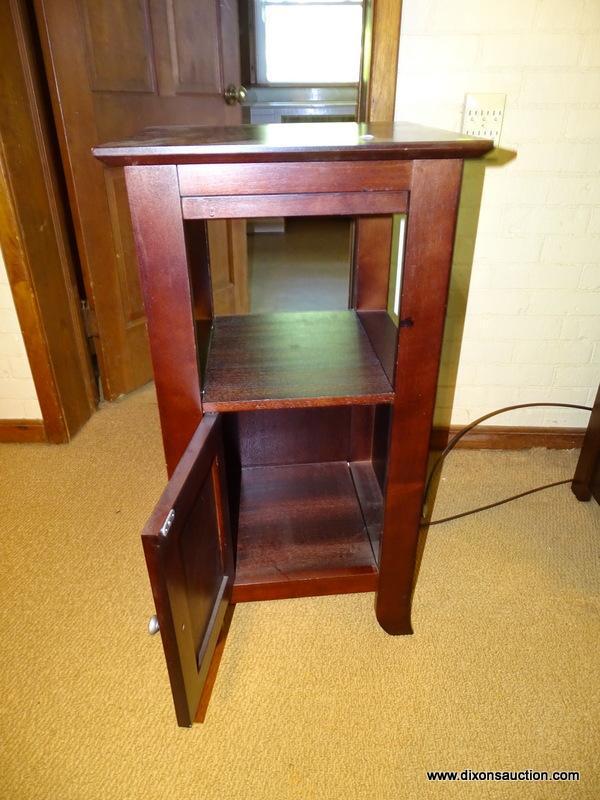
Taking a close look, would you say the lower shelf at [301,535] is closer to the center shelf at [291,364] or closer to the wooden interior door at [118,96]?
the center shelf at [291,364]

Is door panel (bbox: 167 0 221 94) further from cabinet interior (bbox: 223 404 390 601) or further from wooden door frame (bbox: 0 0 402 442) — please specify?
cabinet interior (bbox: 223 404 390 601)

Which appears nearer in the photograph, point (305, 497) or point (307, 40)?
point (305, 497)

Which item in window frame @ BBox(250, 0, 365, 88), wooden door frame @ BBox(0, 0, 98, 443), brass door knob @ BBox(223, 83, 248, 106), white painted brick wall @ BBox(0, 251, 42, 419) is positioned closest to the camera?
wooden door frame @ BBox(0, 0, 98, 443)

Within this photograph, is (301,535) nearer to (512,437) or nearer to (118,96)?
(512,437)

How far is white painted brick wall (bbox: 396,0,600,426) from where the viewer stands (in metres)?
1.35

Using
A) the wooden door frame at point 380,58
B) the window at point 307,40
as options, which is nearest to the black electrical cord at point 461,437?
the wooden door frame at point 380,58

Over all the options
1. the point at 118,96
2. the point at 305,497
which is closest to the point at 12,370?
the point at 118,96

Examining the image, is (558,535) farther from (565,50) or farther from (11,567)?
(11,567)

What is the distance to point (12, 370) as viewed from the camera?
70.7 inches

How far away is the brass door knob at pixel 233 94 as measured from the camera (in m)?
2.33

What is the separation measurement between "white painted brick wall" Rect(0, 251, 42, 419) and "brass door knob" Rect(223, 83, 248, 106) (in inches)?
50.1

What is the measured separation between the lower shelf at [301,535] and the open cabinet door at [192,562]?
124 millimetres

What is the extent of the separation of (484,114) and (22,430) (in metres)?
1.71

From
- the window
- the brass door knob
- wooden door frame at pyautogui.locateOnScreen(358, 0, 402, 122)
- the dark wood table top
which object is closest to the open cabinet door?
the dark wood table top
